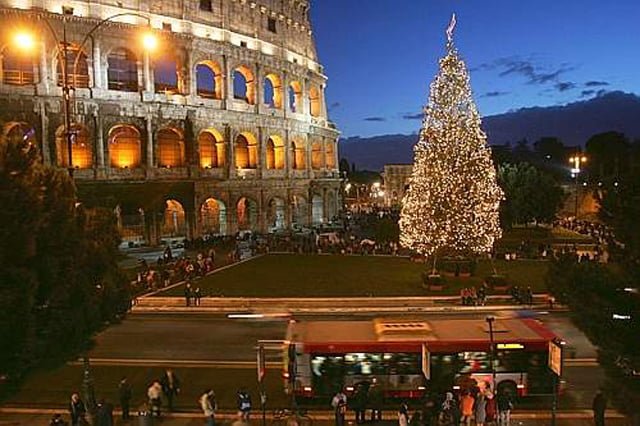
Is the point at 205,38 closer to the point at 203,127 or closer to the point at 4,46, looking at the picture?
the point at 203,127

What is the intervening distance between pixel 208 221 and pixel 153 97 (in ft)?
40.3

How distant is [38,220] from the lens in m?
12.1

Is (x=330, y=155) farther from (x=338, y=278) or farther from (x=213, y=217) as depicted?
(x=338, y=278)

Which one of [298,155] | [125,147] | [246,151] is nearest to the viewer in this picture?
[125,147]

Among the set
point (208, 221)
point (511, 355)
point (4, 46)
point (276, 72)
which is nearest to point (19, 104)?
point (4, 46)

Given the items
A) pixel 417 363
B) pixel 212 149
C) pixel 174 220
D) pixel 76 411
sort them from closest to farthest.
Result: 1. pixel 76 411
2. pixel 417 363
3. pixel 174 220
4. pixel 212 149

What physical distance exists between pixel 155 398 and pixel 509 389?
8556 millimetres

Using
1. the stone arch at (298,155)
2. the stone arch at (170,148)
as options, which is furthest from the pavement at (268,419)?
A: the stone arch at (298,155)

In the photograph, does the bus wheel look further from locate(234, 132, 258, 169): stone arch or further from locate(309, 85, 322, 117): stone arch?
locate(309, 85, 322, 117): stone arch

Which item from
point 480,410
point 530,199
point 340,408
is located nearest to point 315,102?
point 530,199

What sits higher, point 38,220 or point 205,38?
point 205,38

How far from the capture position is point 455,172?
29.4 m

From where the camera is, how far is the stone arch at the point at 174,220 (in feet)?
164

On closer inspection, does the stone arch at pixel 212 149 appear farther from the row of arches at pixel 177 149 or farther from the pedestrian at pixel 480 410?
the pedestrian at pixel 480 410
